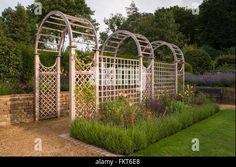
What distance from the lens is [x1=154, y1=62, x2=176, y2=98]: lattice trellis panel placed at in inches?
351

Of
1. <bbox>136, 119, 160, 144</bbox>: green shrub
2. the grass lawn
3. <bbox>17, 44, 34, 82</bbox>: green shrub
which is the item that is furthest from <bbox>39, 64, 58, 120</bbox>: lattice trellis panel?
the grass lawn

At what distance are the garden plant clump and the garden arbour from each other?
16.5 inches

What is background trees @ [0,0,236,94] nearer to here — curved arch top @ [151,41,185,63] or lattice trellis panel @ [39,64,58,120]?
curved arch top @ [151,41,185,63]

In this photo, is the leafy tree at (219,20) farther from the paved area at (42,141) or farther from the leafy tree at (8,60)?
the leafy tree at (8,60)

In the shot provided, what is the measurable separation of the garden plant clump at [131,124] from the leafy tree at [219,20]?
1.84 m

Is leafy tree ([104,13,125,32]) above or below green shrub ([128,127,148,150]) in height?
above

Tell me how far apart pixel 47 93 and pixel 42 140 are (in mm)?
2621

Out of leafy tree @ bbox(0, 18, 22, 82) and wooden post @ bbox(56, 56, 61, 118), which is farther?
leafy tree @ bbox(0, 18, 22, 82)

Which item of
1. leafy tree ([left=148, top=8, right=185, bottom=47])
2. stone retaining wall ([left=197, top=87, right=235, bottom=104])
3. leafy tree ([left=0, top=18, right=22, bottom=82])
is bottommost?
stone retaining wall ([left=197, top=87, right=235, bottom=104])

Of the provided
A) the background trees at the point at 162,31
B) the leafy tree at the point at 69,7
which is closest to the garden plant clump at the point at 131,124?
the background trees at the point at 162,31

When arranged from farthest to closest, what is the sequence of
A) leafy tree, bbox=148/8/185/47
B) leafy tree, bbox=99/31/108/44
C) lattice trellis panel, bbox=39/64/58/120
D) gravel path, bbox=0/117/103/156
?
leafy tree, bbox=99/31/108/44
leafy tree, bbox=148/8/185/47
lattice trellis panel, bbox=39/64/58/120
gravel path, bbox=0/117/103/156

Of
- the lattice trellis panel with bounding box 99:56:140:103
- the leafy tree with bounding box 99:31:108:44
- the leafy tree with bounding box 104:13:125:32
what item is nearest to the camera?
the lattice trellis panel with bounding box 99:56:140:103
